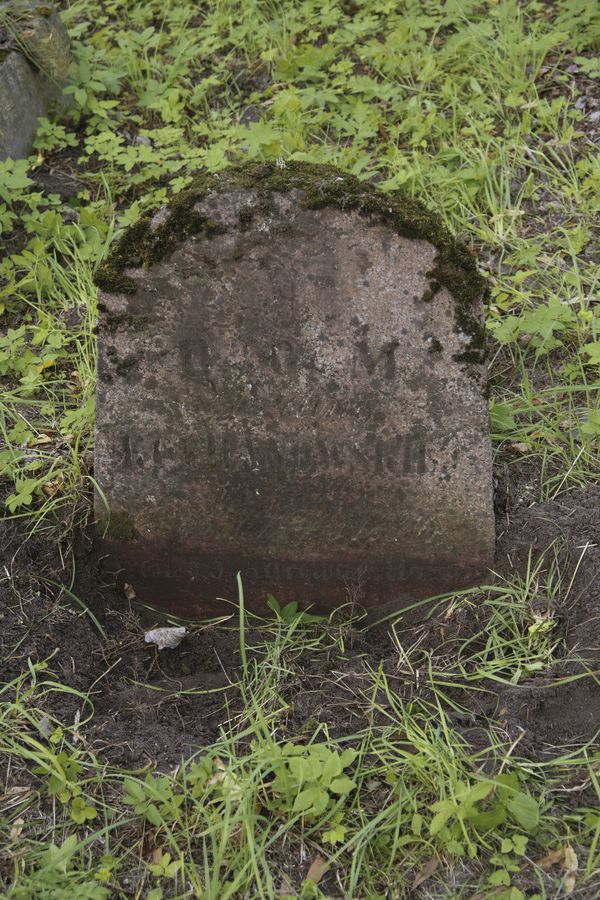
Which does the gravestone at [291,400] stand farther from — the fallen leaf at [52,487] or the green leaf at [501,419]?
the green leaf at [501,419]

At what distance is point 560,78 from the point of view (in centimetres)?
404

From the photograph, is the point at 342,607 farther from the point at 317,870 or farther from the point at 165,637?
the point at 317,870

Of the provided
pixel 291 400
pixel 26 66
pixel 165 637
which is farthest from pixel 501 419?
pixel 26 66

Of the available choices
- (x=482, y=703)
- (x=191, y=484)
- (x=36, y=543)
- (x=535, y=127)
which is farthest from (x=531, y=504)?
(x=535, y=127)

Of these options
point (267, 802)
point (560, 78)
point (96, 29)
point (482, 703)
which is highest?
point (96, 29)

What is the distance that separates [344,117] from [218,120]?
2.08 feet

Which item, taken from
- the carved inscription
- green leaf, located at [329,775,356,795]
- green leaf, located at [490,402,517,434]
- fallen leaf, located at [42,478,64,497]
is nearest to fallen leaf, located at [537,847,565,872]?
green leaf, located at [329,775,356,795]

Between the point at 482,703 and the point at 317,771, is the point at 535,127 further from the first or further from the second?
the point at 317,771

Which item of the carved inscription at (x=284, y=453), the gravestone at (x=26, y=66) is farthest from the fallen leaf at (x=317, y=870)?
the gravestone at (x=26, y=66)

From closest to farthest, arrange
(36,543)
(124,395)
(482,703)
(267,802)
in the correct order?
(267,802), (482,703), (124,395), (36,543)

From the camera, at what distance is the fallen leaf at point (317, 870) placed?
1.78m

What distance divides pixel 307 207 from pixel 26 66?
2415mm

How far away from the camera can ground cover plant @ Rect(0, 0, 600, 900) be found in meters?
1.83

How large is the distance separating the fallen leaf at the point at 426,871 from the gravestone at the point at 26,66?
3333 millimetres
